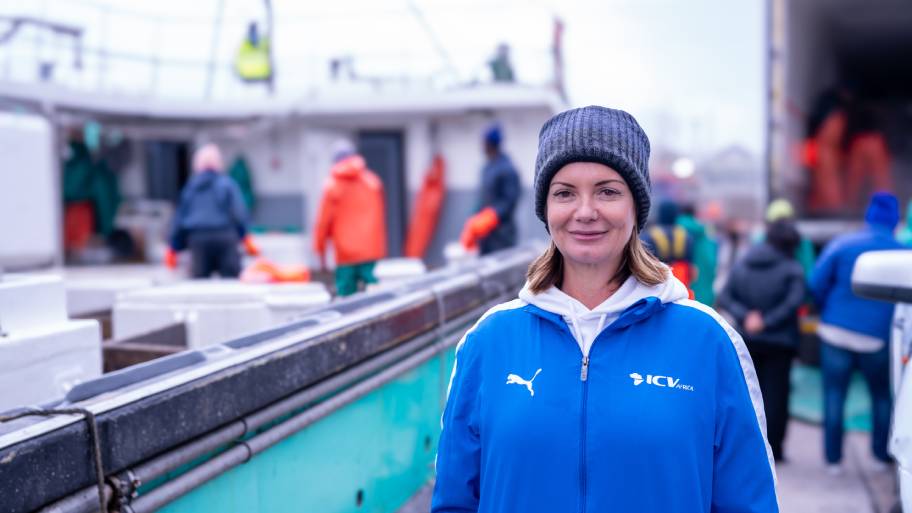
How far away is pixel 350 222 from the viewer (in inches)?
267

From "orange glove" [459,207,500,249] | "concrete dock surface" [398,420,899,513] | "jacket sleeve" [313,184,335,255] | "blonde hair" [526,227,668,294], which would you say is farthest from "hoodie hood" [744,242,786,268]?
"blonde hair" [526,227,668,294]

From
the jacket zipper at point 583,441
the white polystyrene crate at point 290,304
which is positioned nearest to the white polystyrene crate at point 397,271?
the white polystyrene crate at point 290,304

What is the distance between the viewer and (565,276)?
75.2 inches

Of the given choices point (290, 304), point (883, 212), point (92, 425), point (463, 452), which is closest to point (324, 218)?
point (290, 304)

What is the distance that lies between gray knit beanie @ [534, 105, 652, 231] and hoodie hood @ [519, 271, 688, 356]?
199 mm

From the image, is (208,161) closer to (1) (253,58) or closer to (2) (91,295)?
(2) (91,295)

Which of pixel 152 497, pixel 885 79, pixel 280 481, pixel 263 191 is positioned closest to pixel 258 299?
pixel 280 481

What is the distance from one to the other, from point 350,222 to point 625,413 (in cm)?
528

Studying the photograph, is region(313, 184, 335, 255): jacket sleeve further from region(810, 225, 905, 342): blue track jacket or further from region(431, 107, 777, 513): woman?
region(431, 107, 777, 513): woman

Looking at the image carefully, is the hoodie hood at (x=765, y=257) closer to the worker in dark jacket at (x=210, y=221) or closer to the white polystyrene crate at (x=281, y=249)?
the worker in dark jacket at (x=210, y=221)

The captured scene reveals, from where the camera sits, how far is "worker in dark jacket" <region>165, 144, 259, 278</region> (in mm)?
6887

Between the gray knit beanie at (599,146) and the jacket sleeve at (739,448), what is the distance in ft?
1.36

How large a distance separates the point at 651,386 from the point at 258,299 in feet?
11.2

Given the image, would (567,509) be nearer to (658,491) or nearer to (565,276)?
(658,491)
